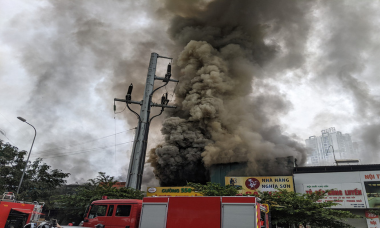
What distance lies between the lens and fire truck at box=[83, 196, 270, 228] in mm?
7824

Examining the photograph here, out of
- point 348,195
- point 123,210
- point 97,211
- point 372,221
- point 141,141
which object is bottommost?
point 97,211

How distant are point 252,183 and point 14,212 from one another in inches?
760

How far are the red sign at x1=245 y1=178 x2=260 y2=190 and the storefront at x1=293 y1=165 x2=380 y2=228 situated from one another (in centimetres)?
350

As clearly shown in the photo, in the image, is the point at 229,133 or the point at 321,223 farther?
the point at 229,133

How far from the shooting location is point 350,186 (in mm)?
20453

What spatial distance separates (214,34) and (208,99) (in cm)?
1288

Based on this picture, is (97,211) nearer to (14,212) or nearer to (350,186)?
(14,212)

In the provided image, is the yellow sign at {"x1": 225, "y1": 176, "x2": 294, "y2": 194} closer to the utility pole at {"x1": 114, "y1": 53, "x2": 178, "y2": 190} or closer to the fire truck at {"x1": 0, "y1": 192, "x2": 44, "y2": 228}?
the utility pole at {"x1": 114, "y1": 53, "x2": 178, "y2": 190}

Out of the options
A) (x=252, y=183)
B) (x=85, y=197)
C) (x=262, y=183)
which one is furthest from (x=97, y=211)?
(x=262, y=183)

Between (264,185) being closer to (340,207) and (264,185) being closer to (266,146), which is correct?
(266,146)

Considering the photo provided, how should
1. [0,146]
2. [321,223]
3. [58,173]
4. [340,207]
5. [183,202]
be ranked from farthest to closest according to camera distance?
[58,173] → [0,146] → [340,207] → [321,223] → [183,202]

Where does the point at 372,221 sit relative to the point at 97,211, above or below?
above

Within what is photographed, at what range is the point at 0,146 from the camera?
84.1 feet

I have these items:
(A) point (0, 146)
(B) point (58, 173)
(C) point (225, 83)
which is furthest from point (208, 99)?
(A) point (0, 146)
